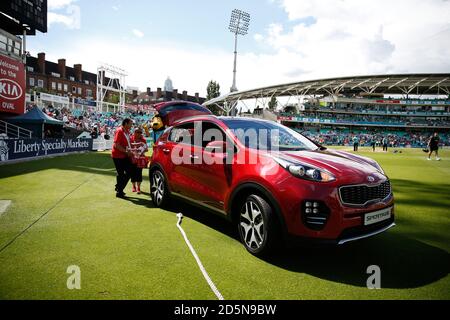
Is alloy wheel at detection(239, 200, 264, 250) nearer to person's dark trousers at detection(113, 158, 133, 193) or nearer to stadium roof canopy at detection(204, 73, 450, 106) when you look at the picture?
person's dark trousers at detection(113, 158, 133, 193)

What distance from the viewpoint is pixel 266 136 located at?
13.9 feet

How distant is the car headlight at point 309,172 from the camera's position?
3096 mm

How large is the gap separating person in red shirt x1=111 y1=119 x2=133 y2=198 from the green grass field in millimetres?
1048

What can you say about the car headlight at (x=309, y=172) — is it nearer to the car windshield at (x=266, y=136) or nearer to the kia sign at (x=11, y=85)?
the car windshield at (x=266, y=136)

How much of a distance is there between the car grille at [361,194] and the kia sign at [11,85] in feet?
75.8

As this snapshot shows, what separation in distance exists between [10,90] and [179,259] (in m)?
22.7

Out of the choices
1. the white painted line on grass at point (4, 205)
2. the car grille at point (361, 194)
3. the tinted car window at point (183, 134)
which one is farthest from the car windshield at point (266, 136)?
the white painted line on grass at point (4, 205)

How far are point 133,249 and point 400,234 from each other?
4226mm

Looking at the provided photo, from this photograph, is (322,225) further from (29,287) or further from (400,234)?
(29,287)

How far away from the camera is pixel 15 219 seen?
4.74 metres

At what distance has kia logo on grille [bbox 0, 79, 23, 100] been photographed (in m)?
18.8

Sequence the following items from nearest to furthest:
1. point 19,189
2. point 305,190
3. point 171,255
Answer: point 305,190, point 171,255, point 19,189

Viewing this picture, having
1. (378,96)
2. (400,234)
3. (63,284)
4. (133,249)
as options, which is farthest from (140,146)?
(378,96)

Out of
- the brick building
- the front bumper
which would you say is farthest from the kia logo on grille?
the brick building
